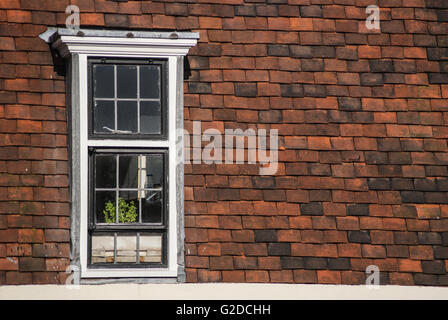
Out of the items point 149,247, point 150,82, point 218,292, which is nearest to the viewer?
point 218,292

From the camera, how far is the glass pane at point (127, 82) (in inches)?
244

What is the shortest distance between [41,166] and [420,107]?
3303 mm

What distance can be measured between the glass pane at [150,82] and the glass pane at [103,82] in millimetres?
261

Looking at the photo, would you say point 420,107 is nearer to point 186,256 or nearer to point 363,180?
point 363,180

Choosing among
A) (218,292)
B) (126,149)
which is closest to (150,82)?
(126,149)

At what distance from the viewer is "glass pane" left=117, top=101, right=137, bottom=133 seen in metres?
6.19

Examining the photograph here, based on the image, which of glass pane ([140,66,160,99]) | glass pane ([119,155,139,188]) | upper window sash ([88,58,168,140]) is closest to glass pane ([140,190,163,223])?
glass pane ([119,155,139,188])

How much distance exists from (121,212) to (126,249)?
1.02ft

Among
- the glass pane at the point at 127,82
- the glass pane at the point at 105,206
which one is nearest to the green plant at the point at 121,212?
the glass pane at the point at 105,206

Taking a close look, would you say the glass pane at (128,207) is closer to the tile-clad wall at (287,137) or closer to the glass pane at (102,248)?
the glass pane at (102,248)

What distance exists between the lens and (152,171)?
6.20 metres

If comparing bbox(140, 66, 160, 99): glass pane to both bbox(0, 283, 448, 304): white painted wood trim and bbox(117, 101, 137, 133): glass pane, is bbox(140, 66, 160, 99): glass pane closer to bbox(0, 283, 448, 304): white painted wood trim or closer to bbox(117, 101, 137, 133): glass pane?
bbox(117, 101, 137, 133): glass pane

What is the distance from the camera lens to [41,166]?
6.04 metres

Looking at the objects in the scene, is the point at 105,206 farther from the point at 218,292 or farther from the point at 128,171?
the point at 218,292
